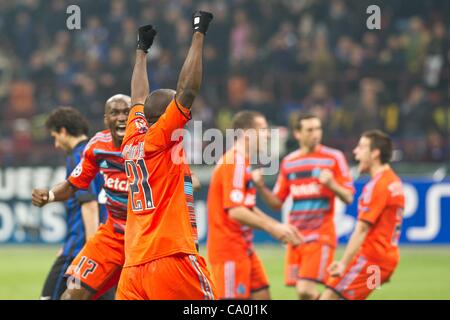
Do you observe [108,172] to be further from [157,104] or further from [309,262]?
[309,262]

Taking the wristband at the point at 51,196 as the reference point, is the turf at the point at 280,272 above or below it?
below

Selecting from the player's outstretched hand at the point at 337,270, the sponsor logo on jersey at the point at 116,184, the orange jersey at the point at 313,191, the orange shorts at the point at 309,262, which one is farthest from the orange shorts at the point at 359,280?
the sponsor logo on jersey at the point at 116,184

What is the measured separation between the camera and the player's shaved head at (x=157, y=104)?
595cm

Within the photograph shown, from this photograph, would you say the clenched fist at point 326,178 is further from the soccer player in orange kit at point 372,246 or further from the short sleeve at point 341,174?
the short sleeve at point 341,174

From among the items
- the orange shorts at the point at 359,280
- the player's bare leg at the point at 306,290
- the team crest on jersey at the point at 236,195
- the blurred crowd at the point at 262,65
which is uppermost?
the blurred crowd at the point at 262,65

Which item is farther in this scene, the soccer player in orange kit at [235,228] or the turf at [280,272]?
the turf at [280,272]

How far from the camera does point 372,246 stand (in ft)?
27.4

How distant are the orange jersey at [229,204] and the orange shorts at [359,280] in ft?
3.62

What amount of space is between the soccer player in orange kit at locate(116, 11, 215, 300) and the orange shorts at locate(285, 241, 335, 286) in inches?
140

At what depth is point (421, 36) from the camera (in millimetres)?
18688

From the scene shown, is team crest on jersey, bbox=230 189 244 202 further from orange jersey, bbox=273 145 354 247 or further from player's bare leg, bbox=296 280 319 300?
player's bare leg, bbox=296 280 319 300

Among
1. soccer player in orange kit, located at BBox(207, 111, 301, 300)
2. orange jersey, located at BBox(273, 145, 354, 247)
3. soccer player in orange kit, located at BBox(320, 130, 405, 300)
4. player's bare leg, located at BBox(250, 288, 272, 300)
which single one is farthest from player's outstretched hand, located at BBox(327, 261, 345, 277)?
orange jersey, located at BBox(273, 145, 354, 247)

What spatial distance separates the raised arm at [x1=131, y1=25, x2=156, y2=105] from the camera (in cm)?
653
